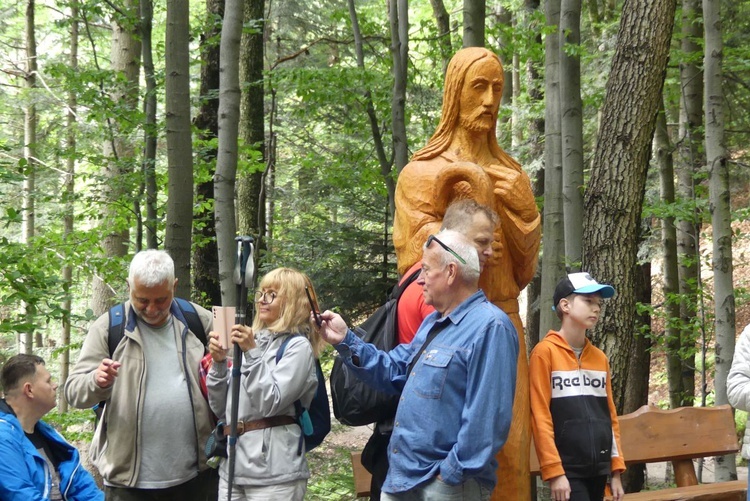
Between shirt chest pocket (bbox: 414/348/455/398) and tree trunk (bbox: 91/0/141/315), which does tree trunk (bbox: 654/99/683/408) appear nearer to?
tree trunk (bbox: 91/0/141/315)

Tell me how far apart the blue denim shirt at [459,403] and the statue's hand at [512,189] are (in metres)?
1.39

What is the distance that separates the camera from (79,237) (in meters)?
9.99

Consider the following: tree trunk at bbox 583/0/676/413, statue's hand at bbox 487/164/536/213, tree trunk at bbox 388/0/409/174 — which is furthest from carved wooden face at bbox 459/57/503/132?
tree trunk at bbox 388/0/409/174

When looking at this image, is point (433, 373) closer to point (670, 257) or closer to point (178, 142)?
point (178, 142)

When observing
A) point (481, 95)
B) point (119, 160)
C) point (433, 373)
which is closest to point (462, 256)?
point (433, 373)

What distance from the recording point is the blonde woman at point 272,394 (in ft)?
12.3

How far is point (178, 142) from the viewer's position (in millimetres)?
6258

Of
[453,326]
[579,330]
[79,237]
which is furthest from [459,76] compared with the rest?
[79,237]

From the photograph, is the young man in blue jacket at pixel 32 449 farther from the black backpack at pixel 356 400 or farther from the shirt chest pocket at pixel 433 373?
the shirt chest pocket at pixel 433 373

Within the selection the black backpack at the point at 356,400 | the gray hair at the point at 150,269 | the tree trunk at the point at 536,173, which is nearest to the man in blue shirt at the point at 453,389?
the black backpack at the point at 356,400

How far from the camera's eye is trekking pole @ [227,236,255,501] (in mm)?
3502

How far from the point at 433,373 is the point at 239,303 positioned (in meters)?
0.93

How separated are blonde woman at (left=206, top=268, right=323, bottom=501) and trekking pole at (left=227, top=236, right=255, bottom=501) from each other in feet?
0.34

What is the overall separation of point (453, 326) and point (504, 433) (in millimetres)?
453
